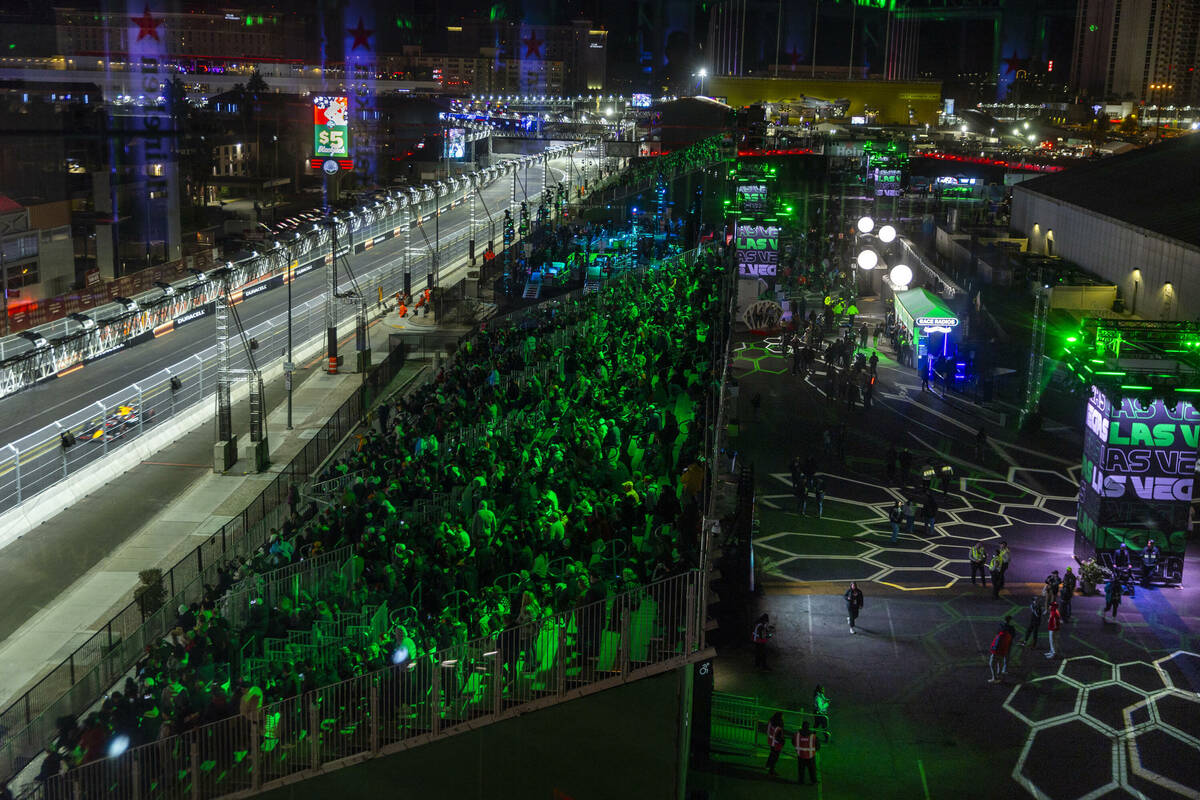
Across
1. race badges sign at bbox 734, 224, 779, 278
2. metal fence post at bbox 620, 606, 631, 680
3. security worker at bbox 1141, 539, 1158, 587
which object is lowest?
security worker at bbox 1141, 539, 1158, 587

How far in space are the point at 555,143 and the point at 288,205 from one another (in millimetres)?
39806

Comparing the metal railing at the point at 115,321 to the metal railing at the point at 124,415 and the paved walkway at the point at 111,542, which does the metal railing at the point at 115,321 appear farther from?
the paved walkway at the point at 111,542

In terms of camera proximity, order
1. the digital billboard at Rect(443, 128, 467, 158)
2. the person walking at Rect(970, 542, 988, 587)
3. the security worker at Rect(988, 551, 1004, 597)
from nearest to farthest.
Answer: the security worker at Rect(988, 551, 1004, 597) → the person walking at Rect(970, 542, 988, 587) → the digital billboard at Rect(443, 128, 467, 158)

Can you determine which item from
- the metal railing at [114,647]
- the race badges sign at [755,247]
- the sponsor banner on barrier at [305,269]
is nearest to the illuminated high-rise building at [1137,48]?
the sponsor banner on barrier at [305,269]

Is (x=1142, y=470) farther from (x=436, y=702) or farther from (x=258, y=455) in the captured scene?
(x=258, y=455)

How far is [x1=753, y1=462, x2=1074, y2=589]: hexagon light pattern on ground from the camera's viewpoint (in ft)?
67.2

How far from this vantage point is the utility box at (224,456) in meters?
27.3

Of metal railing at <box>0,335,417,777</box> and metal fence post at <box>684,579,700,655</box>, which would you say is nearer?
metal fence post at <box>684,579,700,655</box>

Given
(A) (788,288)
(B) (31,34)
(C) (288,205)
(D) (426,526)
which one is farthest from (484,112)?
(D) (426,526)

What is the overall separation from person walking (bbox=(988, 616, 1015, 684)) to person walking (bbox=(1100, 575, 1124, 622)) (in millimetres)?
2903

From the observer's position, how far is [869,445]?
90.5 feet

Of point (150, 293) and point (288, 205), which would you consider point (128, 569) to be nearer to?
point (150, 293)

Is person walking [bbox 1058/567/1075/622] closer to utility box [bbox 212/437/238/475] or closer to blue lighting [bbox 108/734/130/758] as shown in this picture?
blue lighting [bbox 108/734/130/758]

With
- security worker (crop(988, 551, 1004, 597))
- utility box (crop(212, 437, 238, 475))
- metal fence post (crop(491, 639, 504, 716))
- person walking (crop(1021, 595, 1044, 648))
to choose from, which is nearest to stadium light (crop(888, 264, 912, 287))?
security worker (crop(988, 551, 1004, 597))
